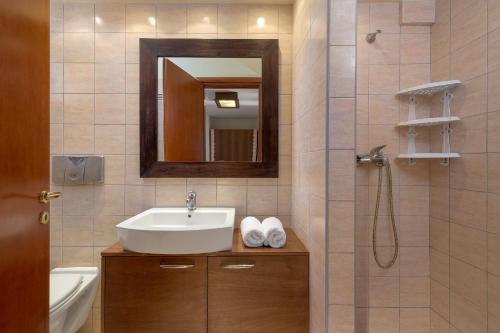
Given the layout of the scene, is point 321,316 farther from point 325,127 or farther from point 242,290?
point 325,127

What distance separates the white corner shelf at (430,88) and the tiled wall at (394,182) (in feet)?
0.28

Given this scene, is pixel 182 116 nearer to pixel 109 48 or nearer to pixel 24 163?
pixel 109 48

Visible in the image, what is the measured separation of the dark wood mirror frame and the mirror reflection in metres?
0.03

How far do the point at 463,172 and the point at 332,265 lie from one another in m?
0.88

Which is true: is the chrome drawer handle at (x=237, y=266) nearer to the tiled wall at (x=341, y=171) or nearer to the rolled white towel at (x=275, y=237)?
the rolled white towel at (x=275, y=237)

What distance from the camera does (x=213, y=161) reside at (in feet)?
6.25

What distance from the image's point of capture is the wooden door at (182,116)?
1899mm

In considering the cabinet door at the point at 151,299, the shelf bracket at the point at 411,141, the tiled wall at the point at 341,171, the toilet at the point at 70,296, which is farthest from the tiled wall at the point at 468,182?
the toilet at the point at 70,296

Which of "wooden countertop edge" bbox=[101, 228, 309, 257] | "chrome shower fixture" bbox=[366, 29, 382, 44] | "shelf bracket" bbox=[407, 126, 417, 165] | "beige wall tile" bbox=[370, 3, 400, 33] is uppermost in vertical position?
"beige wall tile" bbox=[370, 3, 400, 33]

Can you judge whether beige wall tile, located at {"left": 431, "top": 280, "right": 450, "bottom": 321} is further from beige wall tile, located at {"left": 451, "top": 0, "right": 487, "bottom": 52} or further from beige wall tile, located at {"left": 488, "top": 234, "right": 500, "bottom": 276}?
beige wall tile, located at {"left": 451, "top": 0, "right": 487, "bottom": 52}

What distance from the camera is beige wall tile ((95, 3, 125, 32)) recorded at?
75.2 inches

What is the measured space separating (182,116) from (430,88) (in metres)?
1.48

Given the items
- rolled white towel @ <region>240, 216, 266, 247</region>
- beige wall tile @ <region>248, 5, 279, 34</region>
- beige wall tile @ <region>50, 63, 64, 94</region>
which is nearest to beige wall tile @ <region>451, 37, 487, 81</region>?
beige wall tile @ <region>248, 5, 279, 34</region>

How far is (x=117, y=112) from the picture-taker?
1922 mm
